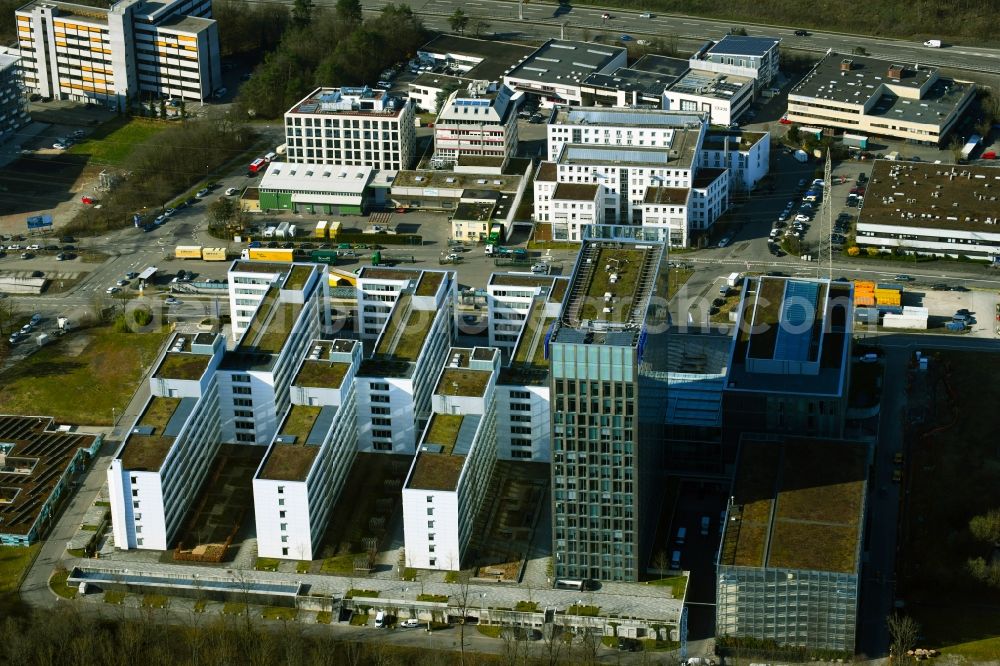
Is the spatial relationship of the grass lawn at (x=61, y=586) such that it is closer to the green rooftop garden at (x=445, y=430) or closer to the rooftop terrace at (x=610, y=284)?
the green rooftop garden at (x=445, y=430)

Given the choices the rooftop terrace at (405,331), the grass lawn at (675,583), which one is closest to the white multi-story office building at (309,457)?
the rooftop terrace at (405,331)

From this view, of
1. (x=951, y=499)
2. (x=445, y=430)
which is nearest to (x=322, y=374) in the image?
(x=445, y=430)

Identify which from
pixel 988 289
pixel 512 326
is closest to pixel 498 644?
pixel 512 326

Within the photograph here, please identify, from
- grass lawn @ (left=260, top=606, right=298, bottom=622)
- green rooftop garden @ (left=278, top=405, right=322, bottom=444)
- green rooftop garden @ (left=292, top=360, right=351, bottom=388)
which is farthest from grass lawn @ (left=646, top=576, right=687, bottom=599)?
green rooftop garden @ (left=292, top=360, right=351, bottom=388)

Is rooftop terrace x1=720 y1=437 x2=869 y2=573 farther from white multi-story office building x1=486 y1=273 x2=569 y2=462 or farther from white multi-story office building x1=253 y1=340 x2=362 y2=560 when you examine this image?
A: white multi-story office building x1=253 y1=340 x2=362 y2=560

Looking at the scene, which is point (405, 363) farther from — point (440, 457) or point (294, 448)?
point (294, 448)

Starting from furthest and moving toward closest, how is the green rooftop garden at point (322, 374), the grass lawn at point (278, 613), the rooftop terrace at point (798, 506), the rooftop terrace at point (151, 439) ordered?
the green rooftop garden at point (322, 374), the rooftop terrace at point (151, 439), the grass lawn at point (278, 613), the rooftop terrace at point (798, 506)

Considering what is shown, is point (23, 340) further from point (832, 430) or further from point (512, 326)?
point (832, 430)
